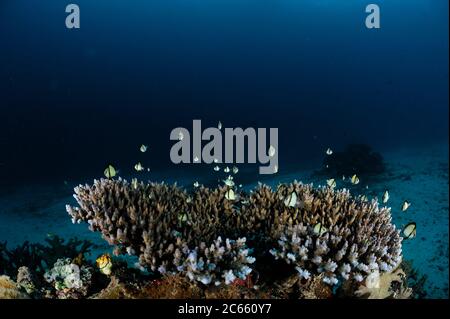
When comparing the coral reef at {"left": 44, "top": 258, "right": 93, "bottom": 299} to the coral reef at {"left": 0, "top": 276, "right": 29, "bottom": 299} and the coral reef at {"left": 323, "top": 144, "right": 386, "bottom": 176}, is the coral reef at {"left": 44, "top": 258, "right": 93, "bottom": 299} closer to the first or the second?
the coral reef at {"left": 0, "top": 276, "right": 29, "bottom": 299}

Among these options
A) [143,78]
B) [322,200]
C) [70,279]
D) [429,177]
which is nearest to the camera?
[70,279]

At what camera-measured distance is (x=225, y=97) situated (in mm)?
94562

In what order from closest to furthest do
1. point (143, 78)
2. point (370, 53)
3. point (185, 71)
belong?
1. point (143, 78)
2. point (185, 71)
3. point (370, 53)

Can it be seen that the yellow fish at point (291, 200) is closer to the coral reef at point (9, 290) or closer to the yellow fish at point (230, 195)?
the yellow fish at point (230, 195)

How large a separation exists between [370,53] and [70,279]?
157m

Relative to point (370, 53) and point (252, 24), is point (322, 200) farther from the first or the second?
point (370, 53)

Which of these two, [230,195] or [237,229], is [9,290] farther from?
[230,195]

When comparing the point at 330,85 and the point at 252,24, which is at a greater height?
the point at 252,24

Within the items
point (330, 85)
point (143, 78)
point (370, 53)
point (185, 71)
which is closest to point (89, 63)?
point (143, 78)

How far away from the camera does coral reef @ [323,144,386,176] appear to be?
21.4m

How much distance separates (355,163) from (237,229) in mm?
17285

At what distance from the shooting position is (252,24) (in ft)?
424

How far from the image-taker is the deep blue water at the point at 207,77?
5612cm

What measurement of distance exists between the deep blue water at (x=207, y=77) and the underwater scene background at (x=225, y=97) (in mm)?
472
